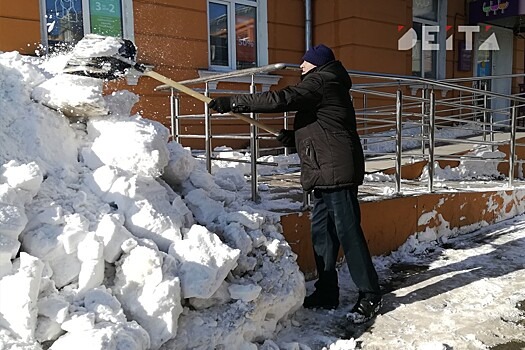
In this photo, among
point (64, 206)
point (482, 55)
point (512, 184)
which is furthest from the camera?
point (482, 55)

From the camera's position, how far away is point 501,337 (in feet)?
8.41

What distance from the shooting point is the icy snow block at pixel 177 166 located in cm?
276

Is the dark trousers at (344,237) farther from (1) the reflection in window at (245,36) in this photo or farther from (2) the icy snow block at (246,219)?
(1) the reflection in window at (245,36)

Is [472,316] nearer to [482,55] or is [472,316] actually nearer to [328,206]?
[328,206]

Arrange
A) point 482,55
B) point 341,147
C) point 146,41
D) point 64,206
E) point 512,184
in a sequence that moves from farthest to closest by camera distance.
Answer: point 482,55
point 146,41
point 512,184
point 341,147
point 64,206

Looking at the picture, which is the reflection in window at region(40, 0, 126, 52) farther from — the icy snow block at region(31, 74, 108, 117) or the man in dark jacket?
the man in dark jacket

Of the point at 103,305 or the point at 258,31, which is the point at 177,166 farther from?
the point at 258,31

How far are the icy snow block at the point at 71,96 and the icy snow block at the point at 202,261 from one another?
850 mm

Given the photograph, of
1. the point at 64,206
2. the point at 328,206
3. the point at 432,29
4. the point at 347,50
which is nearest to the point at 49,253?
the point at 64,206

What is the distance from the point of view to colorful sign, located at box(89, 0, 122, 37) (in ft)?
18.9

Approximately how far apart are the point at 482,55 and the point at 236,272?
1054cm

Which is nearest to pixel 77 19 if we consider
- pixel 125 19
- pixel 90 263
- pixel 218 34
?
pixel 125 19

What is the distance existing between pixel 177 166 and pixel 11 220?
1.05 meters

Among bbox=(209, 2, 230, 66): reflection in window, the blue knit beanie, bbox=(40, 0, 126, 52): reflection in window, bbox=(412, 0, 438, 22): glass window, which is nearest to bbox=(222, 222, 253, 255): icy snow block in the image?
the blue knit beanie
